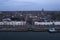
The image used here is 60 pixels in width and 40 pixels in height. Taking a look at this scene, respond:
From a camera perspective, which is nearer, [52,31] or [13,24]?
[52,31]

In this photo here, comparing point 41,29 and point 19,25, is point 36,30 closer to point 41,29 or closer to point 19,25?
point 41,29

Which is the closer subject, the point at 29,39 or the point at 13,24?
the point at 29,39

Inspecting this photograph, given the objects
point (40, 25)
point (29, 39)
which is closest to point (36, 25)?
point (40, 25)

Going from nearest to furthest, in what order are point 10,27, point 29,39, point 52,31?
point 29,39 → point 52,31 → point 10,27

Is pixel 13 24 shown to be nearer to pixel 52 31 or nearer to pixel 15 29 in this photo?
pixel 15 29

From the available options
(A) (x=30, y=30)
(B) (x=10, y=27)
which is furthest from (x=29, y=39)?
(B) (x=10, y=27)

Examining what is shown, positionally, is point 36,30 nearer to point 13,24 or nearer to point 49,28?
point 49,28

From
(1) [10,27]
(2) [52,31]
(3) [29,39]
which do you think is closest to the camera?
(3) [29,39]
